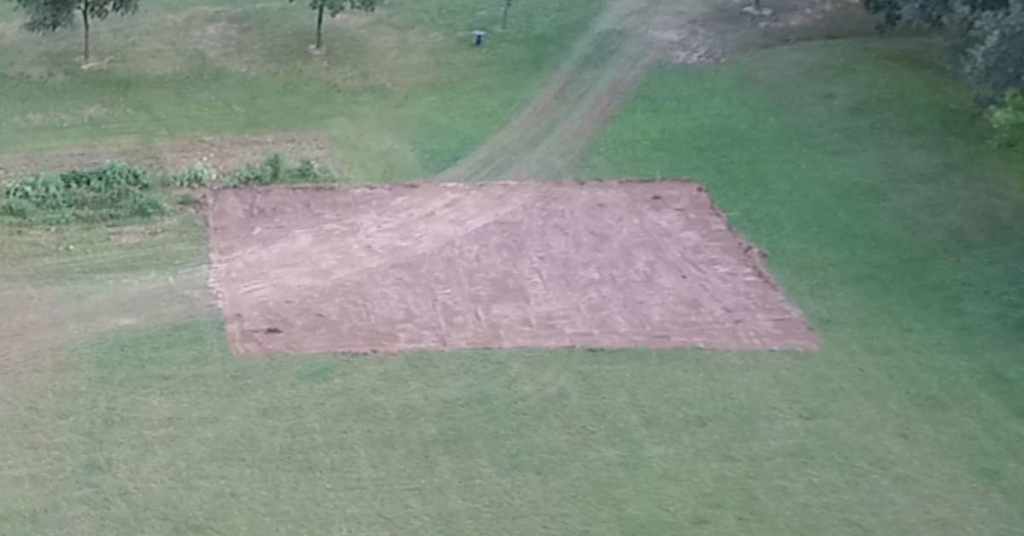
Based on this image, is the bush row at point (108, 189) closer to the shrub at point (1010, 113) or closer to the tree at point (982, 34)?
the tree at point (982, 34)

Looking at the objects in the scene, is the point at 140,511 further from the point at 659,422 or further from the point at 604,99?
the point at 604,99

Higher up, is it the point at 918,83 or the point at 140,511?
the point at 918,83

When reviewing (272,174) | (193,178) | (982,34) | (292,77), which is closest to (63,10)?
(292,77)

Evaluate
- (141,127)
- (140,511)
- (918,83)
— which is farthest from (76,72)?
(918,83)

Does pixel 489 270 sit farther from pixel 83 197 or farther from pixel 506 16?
pixel 506 16

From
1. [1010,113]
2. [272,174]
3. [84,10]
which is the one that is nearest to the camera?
[1010,113]

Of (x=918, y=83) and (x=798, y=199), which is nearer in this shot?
(x=798, y=199)

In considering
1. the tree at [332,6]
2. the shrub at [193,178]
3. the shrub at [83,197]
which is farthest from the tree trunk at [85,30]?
the shrub at [193,178]
